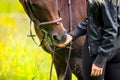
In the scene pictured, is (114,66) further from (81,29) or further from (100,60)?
(81,29)

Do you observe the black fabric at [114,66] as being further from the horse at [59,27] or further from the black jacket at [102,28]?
the horse at [59,27]

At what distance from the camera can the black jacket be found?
4.17 meters

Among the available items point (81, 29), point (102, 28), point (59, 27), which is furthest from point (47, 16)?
point (102, 28)

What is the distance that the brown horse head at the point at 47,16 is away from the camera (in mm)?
4721

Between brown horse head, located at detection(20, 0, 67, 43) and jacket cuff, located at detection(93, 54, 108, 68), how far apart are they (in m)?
0.58

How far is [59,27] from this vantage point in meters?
4.81

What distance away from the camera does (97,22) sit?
170 inches

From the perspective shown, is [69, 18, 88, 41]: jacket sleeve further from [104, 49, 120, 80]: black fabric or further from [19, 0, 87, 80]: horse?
[104, 49, 120, 80]: black fabric

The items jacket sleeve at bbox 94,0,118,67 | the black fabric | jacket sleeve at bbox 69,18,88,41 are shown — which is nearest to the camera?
jacket sleeve at bbox 94,0,118,67

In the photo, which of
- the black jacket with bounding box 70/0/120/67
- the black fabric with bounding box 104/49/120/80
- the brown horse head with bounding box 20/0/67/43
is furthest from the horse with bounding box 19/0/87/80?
the black fabric with bounding box 104/49/120/80

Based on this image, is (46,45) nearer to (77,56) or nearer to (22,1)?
(77,56)

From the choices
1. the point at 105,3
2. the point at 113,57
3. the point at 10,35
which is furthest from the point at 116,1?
the point at 10,35

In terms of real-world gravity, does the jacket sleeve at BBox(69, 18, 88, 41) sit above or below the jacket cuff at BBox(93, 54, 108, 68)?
above

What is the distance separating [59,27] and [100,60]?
0.72 metres
